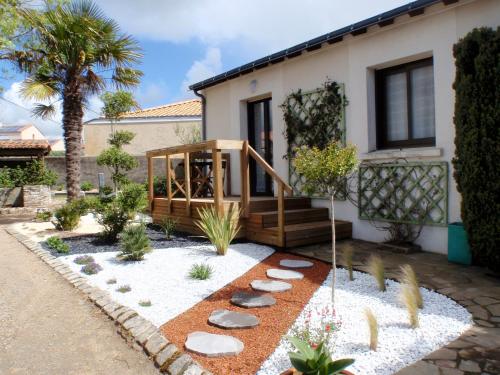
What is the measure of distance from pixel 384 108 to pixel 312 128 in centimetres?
131

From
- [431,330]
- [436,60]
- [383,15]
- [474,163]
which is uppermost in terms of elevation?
[383,15]

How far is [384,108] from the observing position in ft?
21.6

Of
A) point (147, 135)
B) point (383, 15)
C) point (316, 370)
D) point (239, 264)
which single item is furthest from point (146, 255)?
point (147, 135)

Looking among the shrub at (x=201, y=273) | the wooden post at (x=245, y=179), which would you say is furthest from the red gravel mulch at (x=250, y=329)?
the wooden post at (x=245, y=179)

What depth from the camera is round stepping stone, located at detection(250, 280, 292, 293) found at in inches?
167

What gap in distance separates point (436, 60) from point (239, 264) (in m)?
3.89

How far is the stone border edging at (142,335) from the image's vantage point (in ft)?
8.79

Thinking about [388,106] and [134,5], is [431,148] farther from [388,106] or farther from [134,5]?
[134,5]

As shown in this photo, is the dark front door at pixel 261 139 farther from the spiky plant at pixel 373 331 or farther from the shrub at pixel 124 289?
the spiky plant at pixel 373 331

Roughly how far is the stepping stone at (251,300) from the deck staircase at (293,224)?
6.59 ft

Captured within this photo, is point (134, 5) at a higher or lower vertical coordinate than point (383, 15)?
higher

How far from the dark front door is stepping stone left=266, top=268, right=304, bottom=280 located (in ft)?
12.4

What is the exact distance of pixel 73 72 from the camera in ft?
34.1

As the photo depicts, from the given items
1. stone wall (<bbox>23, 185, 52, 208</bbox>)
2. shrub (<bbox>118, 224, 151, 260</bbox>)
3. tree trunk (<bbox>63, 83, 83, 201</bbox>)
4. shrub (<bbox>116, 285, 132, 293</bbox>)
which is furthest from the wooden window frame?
stone wall (<bbox>23, 185, 52, 208</bbox>)
